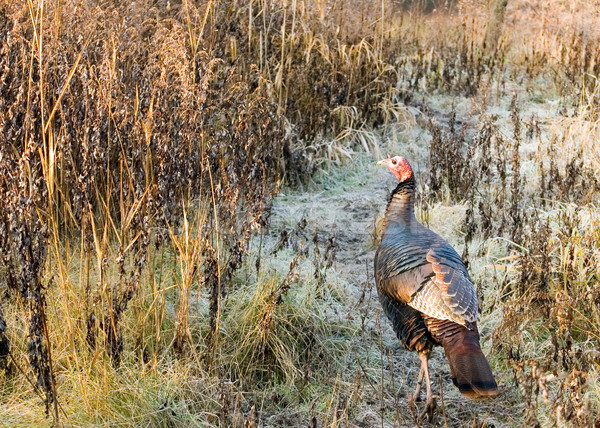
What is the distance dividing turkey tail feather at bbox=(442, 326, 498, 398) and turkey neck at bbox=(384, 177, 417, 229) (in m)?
0.81

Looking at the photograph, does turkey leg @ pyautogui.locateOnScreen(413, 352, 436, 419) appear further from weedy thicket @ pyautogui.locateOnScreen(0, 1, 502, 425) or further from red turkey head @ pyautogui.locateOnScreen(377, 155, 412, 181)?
red turkey head @ pyautogui.locateOnScreen(377, 155, 412, 181)

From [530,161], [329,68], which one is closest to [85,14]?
[329,68]

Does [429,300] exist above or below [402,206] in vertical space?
below

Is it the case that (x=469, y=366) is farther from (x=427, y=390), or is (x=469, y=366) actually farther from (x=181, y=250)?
(x=181, y=250)

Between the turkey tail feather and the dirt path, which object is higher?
the turkey tail feather

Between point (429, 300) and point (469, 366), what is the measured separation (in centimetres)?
37

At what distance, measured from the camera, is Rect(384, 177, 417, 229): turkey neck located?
12.4 ft

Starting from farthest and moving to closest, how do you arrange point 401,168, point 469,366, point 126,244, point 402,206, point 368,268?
point 368,268 < point 401,168 < point 402,206 < point 126,244 < point 469,366

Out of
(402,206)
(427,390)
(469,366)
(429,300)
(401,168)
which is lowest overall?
(427,390)

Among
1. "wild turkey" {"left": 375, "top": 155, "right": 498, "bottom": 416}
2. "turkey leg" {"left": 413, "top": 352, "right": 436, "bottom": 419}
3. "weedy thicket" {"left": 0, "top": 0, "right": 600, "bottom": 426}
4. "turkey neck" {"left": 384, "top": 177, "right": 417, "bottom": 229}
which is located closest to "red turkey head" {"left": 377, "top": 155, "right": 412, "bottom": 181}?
"turkey neck" {"left": 384, "top": 177, "right": 417, "bottom": 229}

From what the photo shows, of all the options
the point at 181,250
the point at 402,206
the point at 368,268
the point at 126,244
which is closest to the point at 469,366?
the point at 402,206

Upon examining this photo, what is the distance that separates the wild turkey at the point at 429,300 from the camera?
2.95 m

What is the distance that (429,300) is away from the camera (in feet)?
10.5

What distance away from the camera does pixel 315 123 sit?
6.37 m
